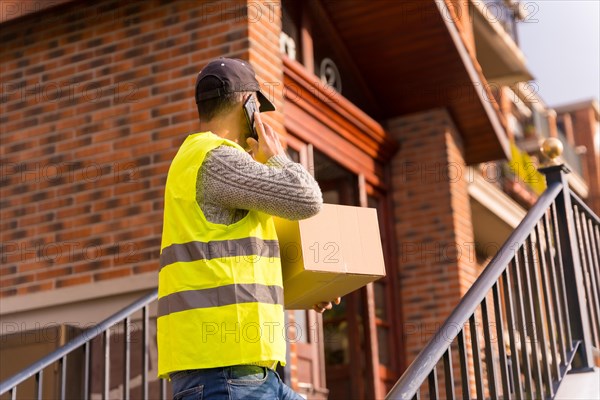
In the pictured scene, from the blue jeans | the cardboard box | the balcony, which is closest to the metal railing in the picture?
the cardboard box

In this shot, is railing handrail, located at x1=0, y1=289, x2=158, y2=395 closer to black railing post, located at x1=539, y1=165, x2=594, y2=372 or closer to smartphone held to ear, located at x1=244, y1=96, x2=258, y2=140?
smartphone held to ear, located at x1=244, y1=96, x2=258, y2=140

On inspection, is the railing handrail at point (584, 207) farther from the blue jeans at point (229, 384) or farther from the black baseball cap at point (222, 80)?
the blue jeans at point (229, 384)

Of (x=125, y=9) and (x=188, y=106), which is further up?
(x=125, y=9)

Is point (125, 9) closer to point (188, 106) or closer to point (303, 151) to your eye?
point (188, 106)

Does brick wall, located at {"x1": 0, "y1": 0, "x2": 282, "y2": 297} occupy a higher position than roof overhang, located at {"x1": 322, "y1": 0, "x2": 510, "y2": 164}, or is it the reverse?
roof overhang, located at {"x1": 322, "y1": 0, "x2": 510, "y2": 164}

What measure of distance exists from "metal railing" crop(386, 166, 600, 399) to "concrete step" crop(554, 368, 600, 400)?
0.05 meters

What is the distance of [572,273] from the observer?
489cm

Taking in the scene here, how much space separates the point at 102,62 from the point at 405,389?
13.5ft

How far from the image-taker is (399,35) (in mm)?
7938

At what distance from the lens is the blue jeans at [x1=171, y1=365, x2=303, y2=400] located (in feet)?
8.25

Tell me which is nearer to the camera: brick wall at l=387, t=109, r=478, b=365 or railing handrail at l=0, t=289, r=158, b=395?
railing handrail at l=0, t=289, r=158, b=395

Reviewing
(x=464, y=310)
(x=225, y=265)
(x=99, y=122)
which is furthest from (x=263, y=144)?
(x=99, y=122)

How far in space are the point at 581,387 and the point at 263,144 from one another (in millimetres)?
2371

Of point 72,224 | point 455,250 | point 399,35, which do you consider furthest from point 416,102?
point 72,224
